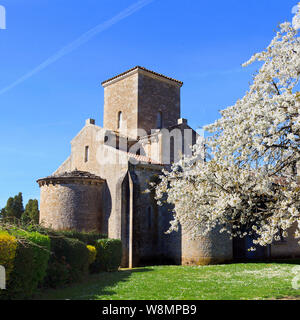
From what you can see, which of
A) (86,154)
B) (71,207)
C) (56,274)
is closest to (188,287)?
(56,274)

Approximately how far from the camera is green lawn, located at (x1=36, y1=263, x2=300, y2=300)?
11625mm

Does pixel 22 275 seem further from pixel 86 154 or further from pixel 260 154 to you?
pixel 86 154

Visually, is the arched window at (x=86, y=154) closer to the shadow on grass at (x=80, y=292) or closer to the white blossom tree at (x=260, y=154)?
the shadow on grass at (x=80, y=292)

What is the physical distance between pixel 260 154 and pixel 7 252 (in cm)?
803

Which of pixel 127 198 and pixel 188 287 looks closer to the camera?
pixel 188 287

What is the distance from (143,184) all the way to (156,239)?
3.97 metres

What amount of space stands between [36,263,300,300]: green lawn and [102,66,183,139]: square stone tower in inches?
632

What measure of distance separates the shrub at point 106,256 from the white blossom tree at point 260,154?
335 inches

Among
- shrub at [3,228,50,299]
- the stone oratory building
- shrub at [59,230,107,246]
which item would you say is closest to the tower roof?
the stone oratory building

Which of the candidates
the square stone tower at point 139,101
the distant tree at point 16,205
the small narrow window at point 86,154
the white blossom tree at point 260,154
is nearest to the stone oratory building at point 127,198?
the small narrow window at point 86,154

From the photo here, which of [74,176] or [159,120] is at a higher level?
[159,120]

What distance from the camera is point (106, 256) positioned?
65.5 feet

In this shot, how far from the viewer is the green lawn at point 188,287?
11625 mm
